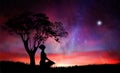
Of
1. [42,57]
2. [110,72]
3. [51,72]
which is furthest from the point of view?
[42,57]

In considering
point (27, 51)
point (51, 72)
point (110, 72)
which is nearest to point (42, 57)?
point (51, 72)

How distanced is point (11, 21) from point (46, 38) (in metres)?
6.11

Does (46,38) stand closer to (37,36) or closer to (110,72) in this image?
(37,36)

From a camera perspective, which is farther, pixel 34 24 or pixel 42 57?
pixel 34 24

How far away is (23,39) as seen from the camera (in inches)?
1807

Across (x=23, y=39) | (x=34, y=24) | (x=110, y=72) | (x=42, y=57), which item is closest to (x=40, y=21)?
(x=34, y=24)

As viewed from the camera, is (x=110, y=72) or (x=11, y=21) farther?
(x=11, y=21)

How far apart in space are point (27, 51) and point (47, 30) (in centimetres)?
462

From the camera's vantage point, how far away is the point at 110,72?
22.6 meters

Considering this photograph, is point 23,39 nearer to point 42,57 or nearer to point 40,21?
point 40,21

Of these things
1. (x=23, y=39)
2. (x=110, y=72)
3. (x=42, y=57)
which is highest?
(x=23, y=39)

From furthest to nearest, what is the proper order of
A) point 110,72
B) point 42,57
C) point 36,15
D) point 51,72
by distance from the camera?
point 36,15 < point 42,57 < point 51,72 < point 110,72

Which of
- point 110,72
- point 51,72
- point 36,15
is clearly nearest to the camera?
point 110,72

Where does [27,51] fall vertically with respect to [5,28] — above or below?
below
